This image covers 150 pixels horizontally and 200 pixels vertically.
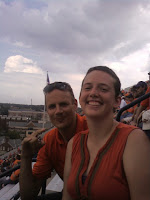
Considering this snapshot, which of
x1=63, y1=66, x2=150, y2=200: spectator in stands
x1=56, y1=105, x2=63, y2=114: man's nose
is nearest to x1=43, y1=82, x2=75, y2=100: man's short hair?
x1=56, y1=105, x2=63, y2=114: man's nose

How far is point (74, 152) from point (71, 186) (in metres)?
0.28

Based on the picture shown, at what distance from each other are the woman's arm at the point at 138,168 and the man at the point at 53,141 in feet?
3.48

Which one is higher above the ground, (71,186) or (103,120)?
(103,120)

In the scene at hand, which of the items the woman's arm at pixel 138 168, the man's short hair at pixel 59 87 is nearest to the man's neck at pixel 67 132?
the man's short hair at pixel 59 87

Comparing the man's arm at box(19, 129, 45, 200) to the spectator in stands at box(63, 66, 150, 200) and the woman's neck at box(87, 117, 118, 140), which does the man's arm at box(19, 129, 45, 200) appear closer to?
the spectator in stands at box(63, 66, 150, 200)

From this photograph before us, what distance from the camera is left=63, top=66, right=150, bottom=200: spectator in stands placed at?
1209mm

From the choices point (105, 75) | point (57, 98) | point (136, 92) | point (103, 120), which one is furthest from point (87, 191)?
point (136, 92)

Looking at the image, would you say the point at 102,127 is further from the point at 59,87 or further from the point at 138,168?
the point at 59,87

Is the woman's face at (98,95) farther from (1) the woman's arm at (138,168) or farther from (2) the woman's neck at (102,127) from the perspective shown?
(1) the woman's arm at (138,168)

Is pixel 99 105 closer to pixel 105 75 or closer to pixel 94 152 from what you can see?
pixel 105 75

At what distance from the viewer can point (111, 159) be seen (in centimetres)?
131

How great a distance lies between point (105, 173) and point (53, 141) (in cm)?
115

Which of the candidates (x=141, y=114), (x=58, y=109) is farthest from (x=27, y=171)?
(x=141, y=114)

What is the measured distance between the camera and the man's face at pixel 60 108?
2191 millimetres
